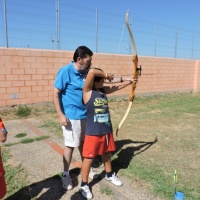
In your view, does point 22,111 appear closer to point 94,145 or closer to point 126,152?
point 126,152

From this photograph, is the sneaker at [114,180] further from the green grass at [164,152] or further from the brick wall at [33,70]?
the brick wall at [33,70]

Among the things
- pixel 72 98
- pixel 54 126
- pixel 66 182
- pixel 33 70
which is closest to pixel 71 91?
pixel 72 98

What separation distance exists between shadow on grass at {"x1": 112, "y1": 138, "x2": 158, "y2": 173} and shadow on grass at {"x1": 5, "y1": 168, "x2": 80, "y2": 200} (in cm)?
74

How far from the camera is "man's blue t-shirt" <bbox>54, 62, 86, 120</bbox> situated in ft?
8.52

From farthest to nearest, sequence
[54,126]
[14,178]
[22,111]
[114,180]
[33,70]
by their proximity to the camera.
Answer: [33,70] → [22,111] → [54,126] → [14,178] → [114,180]

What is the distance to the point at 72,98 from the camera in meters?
2.68

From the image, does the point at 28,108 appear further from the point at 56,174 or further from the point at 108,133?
the point at 108,133

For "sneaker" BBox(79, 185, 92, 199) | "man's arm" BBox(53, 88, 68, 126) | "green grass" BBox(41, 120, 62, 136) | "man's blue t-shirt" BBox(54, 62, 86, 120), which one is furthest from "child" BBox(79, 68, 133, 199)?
"green grass" BBox(41, 120, 62, 136)

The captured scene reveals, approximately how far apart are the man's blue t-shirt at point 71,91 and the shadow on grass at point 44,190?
92cm

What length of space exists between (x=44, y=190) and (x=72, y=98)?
118 centimetres

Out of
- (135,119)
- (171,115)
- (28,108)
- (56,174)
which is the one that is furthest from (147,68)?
(56,174)

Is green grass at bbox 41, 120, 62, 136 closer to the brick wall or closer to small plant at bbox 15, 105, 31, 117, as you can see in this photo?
small plant at bbox 15, 105, 31, 117

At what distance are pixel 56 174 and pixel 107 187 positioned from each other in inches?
30.1

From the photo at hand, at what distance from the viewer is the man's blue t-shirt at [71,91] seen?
2.60 metres
